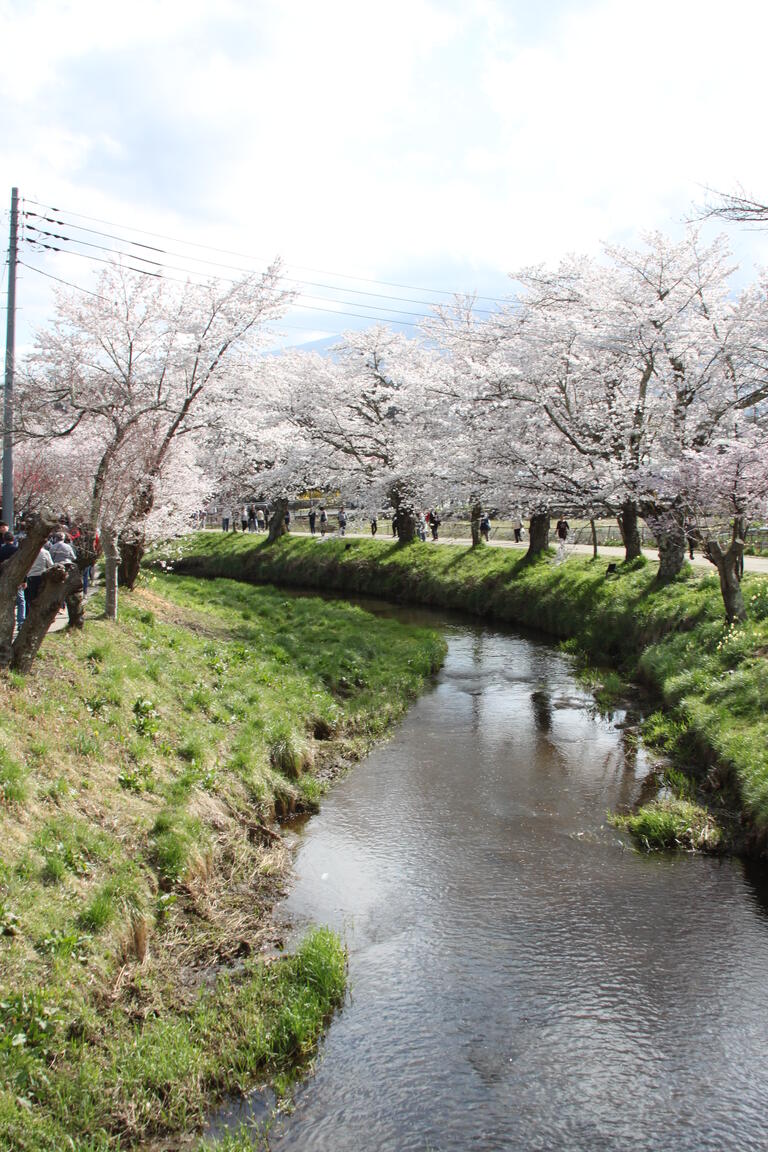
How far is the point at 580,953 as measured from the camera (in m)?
8.87

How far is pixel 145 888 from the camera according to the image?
8711mm

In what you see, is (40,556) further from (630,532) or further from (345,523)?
(345,523)

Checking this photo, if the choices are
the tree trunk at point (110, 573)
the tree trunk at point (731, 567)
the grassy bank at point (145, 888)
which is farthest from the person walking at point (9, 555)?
the tree trunk at point (731, 567)

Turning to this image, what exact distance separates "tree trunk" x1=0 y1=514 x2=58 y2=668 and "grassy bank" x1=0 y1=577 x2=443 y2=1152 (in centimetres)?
55

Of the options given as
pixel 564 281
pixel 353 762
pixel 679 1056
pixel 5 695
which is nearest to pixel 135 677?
pixel 5 695

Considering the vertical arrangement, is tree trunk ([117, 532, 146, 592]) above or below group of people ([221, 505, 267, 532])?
below

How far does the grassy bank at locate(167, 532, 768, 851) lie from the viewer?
13438mm

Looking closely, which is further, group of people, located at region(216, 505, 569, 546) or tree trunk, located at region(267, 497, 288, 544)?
tree trunk, located at region(267, 497, 288, 544)

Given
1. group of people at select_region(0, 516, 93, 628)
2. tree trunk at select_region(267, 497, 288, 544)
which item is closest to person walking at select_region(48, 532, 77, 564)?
group of people at select_region(0, 516, 93, 628)

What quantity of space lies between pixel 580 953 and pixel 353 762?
6.68 metres

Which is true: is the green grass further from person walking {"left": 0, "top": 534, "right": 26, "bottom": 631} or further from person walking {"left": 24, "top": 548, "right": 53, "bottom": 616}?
person walking {"left": 0, "top": 534, "right": 26, "bottom": 631}

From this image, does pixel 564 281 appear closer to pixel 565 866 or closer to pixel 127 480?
pixel 127 480

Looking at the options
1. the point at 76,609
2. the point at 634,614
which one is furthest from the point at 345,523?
the point at 76,609

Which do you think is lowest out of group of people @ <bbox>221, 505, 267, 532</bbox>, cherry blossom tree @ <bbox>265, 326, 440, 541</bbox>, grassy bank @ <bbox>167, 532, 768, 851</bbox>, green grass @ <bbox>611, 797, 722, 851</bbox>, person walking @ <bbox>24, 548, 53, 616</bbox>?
green grass @ <bbox>611, 797, 722, 851</bbox>
